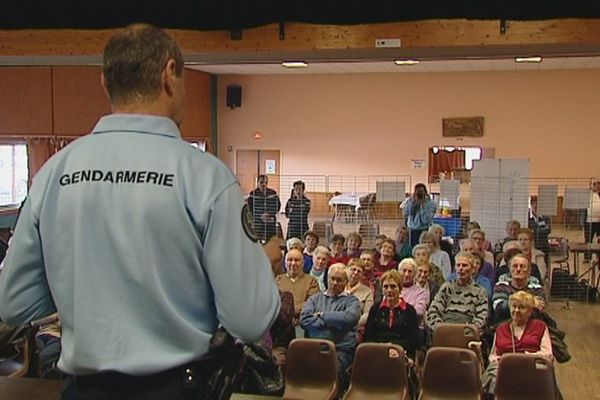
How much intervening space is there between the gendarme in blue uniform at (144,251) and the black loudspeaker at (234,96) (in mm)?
15168

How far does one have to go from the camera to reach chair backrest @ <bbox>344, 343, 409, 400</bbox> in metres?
3.98

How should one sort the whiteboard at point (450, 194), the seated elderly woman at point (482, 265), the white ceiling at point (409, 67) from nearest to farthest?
the seated elderly woman at point (482, 265)
the whiteboard at point (450, 194)
the white ceiling at point (409, 67)

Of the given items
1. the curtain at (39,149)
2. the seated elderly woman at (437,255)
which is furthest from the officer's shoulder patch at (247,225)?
the curtain at (39,149)

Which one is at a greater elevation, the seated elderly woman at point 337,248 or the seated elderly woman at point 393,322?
the seated elderly woman at point 337,248

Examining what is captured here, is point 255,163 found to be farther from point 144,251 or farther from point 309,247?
point 144,251

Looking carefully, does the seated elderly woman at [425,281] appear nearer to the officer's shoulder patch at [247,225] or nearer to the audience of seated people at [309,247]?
the audience of seated people at [309,247]

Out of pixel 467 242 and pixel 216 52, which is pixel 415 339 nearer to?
pixel 467 242

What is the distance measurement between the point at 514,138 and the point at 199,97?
22.6ft

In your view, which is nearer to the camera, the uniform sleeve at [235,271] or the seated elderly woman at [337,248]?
the uniform sleeve at [235,271]

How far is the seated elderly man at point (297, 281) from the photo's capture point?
5.45 m

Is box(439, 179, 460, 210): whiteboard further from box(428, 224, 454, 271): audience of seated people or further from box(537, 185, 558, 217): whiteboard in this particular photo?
box(428, 224, 454, 271): audience of seated people

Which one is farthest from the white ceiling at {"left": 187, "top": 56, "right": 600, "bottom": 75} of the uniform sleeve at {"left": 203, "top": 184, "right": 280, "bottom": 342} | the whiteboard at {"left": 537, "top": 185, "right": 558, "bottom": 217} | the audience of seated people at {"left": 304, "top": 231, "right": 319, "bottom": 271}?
the uniform sleeve at {"left": 203, "top": 184, "right": 280, "bottom": 342}

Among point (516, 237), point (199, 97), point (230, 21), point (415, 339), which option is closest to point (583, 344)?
point (516, 237)

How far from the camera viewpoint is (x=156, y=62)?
107 cm
